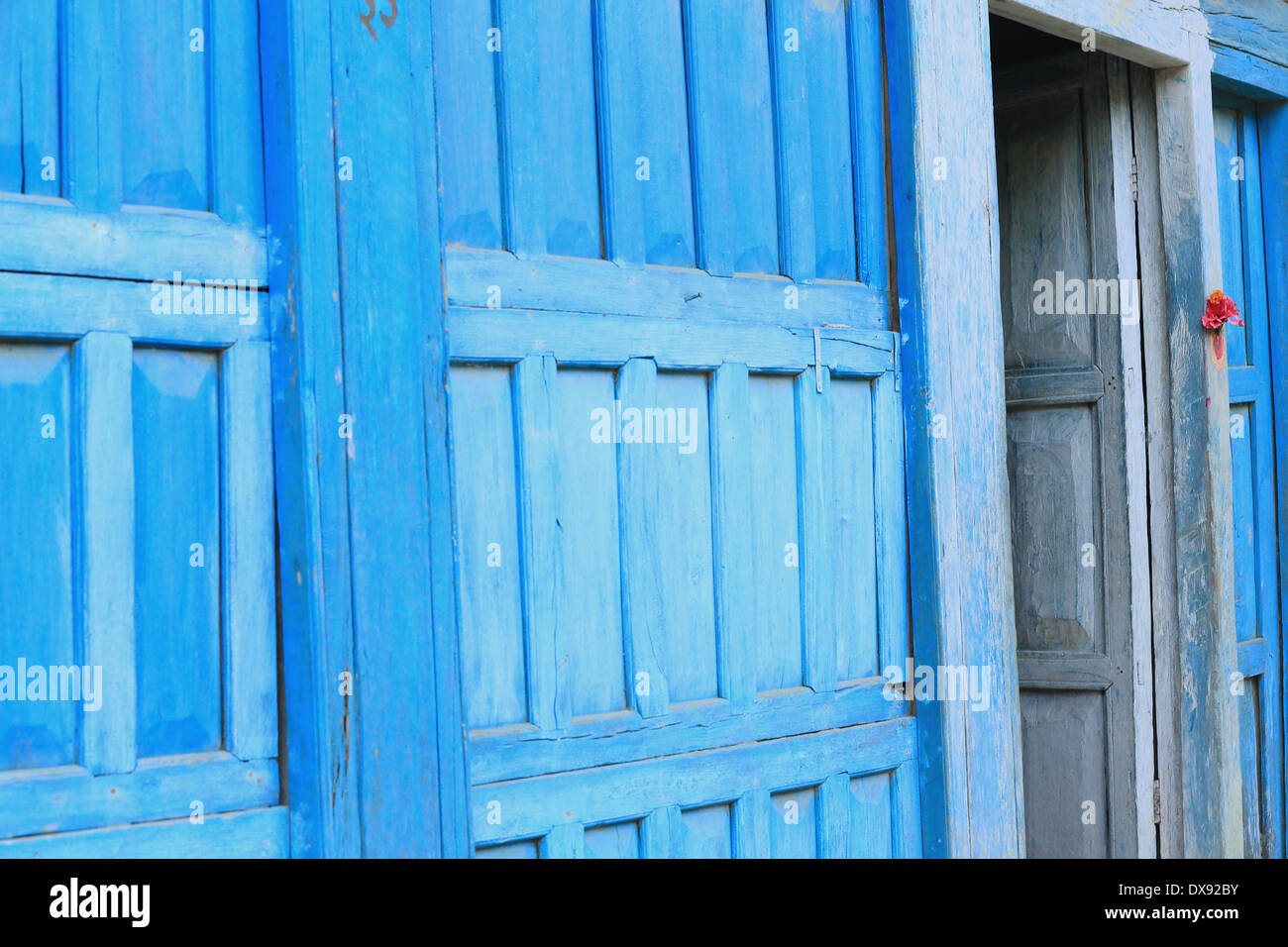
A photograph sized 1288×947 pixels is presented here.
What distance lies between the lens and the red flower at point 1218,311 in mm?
3703

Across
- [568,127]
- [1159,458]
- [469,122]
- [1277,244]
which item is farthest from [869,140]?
[1277,244]

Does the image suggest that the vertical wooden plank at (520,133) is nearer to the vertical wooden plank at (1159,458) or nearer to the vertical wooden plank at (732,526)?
the vertical wooden plank at (732,526)

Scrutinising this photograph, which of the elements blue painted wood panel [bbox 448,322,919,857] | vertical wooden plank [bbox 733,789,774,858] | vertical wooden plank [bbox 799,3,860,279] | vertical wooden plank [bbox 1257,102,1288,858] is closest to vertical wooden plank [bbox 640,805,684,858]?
blue painted wood panel [bbox 448,322,919,857]

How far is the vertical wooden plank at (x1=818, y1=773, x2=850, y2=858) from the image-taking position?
8.82 ft

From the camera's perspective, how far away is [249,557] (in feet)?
6.54

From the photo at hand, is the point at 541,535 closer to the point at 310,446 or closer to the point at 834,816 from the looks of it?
the point at 310,446

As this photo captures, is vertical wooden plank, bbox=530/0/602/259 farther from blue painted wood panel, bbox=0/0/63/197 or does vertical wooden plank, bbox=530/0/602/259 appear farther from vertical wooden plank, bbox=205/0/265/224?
blue painted wood panel, bbox=0/0/63/197

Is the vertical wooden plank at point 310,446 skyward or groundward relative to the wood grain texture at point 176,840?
skyward

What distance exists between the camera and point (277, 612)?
2020 mm

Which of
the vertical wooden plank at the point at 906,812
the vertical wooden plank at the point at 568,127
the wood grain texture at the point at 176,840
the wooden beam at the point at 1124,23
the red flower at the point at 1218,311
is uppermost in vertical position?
the wooden beam at the point at 1124,23

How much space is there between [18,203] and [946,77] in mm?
2048

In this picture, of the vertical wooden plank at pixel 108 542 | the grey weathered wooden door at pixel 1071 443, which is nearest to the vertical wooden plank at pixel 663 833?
the vertical wooden plank at pixel 108 542

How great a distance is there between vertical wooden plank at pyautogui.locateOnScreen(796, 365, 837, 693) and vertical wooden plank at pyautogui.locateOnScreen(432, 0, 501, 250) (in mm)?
809

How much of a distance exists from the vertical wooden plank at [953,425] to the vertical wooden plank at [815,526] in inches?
10.4
